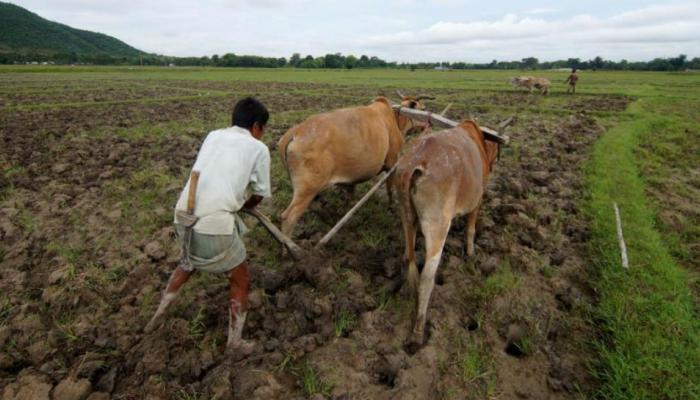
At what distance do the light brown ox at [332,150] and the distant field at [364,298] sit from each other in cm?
59

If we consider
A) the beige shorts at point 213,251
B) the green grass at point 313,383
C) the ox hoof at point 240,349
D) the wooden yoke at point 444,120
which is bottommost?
the green grass at point 313,383

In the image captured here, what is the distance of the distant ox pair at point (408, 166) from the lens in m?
3.45

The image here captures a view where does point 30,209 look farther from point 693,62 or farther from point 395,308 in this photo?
point 693,62

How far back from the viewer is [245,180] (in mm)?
3133

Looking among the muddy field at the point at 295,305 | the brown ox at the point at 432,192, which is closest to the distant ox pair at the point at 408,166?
the brown ox at the point at 432,192

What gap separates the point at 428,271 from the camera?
3268mm

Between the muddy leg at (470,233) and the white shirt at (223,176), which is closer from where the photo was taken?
the white shirt at (223,176)

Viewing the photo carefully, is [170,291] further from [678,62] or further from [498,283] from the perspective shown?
[678,62]

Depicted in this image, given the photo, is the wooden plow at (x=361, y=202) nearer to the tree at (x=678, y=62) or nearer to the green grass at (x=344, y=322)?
the green grass at (x=344, y=322)

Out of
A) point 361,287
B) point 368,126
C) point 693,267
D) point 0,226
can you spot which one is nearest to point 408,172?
point 361,287

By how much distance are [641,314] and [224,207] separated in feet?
12.5

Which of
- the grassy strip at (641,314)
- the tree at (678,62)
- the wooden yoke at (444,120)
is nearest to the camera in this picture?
the grassy strip at (641,314)

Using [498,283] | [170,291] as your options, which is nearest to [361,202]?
[498,283]

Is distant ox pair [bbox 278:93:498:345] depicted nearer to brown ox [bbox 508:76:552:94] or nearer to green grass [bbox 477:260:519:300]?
green grass [bbox 477:260:519:300]
